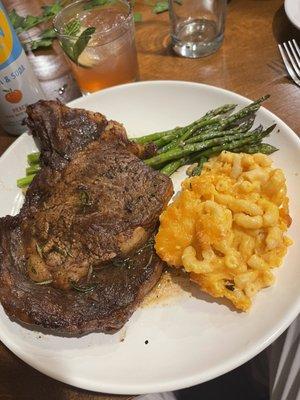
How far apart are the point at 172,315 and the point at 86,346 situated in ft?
1.25

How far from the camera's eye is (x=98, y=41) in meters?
2.37

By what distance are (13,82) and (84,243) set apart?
3.76ft

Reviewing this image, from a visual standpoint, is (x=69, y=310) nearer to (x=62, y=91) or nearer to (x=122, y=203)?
(x=122, y=203)

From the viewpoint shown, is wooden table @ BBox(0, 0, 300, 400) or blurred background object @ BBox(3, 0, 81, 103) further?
blurred background object @ BBox(3, 0, 81, 103)

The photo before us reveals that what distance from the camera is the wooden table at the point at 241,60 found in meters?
2.57

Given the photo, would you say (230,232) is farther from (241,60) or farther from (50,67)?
(50,67)

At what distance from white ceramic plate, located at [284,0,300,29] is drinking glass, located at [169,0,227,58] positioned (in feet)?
1.44

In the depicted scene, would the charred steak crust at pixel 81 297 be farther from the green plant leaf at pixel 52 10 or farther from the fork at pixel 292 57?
the green plant leaf at pixel 52 10

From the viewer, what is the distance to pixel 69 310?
1648 mm

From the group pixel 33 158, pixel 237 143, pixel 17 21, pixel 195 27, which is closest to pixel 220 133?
pixel 237 143

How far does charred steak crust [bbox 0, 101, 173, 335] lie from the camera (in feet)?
5.45

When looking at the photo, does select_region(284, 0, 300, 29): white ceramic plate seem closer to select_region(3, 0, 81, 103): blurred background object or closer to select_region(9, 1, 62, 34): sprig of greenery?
select_region(3, 0, 81, 103): blurred background object

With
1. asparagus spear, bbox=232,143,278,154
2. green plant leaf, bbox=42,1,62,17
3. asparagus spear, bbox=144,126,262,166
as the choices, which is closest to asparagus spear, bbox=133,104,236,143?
asparagus spear, bbox=144,126,262,166

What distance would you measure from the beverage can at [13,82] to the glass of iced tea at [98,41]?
0.28 meters
